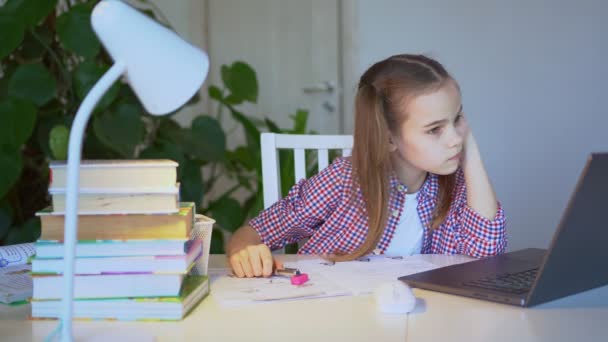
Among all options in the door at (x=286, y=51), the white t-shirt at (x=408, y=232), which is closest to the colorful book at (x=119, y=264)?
the white t-shirt at (x=408, y=232)

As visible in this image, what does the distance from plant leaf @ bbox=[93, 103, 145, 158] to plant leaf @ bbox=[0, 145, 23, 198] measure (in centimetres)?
26

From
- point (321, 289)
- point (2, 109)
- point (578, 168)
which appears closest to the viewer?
point (321, 289)

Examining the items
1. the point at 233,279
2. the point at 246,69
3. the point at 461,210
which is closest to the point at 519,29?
the point at 246,69

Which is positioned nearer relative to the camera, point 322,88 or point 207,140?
point 207,140

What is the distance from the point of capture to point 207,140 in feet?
8.97

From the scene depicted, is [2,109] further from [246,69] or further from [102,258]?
[102,258]

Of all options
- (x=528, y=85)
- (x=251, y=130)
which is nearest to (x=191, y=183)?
(x=251, y=130)

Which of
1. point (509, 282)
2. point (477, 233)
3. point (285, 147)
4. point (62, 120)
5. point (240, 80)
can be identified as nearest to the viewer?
point (509, 282)

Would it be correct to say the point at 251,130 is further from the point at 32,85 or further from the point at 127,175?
the point at 127,175

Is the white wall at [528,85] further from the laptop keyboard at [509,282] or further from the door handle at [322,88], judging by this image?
the laptop keyboard at [509,282]

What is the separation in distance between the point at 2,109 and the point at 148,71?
1.63 meters

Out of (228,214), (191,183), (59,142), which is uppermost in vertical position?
(59,142)

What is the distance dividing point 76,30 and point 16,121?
0.36 metres

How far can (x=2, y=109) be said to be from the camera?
85.2 inches
